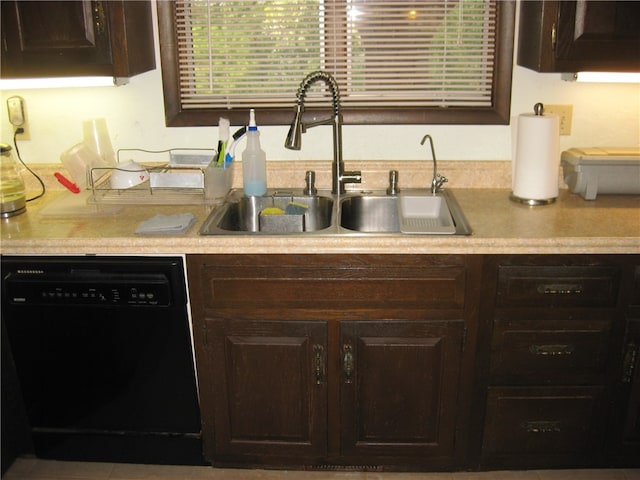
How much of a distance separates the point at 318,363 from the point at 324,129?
0.88 m

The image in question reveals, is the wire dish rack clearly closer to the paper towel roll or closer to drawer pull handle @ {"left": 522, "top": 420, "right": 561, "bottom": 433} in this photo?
the paper towel roll

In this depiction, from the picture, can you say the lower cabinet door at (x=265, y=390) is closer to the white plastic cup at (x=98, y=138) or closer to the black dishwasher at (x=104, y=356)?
the black dishwasher at (x=104, y=356)

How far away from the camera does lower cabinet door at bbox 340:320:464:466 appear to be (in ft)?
6.40

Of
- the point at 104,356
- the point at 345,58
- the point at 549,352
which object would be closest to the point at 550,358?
the point at 549,352

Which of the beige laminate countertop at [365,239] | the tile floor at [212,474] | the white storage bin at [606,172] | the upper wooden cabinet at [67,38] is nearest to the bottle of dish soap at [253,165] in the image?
the beige laminate countertop at [365,239]

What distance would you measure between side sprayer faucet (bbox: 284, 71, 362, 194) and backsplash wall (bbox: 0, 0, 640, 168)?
0.40ft

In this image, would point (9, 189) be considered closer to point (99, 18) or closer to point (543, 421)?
point (99, 18)

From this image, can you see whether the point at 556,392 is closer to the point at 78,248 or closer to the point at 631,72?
the point at 631,72

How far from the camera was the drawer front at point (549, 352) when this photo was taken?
1.94m

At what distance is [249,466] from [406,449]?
53 centimetres

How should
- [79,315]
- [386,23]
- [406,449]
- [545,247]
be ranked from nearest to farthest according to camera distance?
[545,247] < [79,315] < [406,449] < [386,23]

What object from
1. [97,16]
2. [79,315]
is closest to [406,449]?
[79,315]

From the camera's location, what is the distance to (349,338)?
1.96 metres

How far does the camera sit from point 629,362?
197cm
